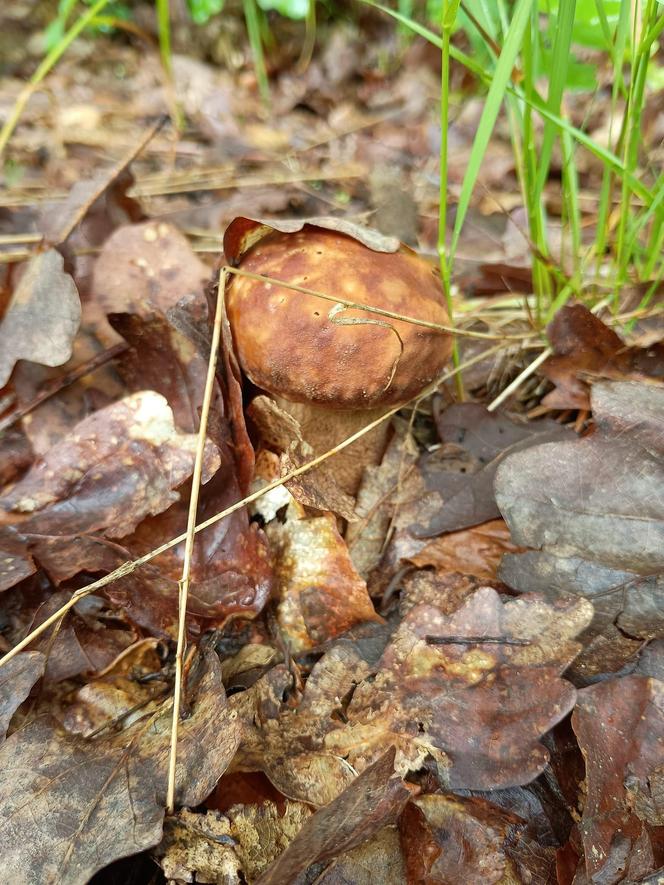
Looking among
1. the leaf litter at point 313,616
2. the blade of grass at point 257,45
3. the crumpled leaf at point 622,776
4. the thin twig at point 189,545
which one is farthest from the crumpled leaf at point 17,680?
the blade of grass at point 257,45

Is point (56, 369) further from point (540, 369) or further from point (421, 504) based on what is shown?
point (540, 369)

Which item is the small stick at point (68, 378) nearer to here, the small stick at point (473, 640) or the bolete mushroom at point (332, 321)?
the bolete mushroom at point (332, 321)

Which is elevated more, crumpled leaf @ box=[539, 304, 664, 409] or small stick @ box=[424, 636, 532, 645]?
crumpled leaf @ box=[539, 304, 664, 409]

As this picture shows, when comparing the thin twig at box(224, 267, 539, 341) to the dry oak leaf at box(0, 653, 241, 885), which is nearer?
the dry oak leaf at box(0, 653, 241, 885)

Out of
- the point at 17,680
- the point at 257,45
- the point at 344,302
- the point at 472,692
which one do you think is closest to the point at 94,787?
the point at 17,680

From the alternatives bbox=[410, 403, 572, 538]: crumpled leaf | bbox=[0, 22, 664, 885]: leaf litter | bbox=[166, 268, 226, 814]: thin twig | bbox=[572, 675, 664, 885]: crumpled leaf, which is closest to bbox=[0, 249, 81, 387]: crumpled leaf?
bbox=[0, 22, 664, 885]: leaf litter

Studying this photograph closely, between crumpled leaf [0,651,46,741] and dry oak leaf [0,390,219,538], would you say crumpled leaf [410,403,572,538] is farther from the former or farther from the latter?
crumpled leaf [0,651,46,741]

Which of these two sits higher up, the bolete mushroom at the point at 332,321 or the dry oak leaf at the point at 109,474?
the bolete mushroom at the point at 332,321
